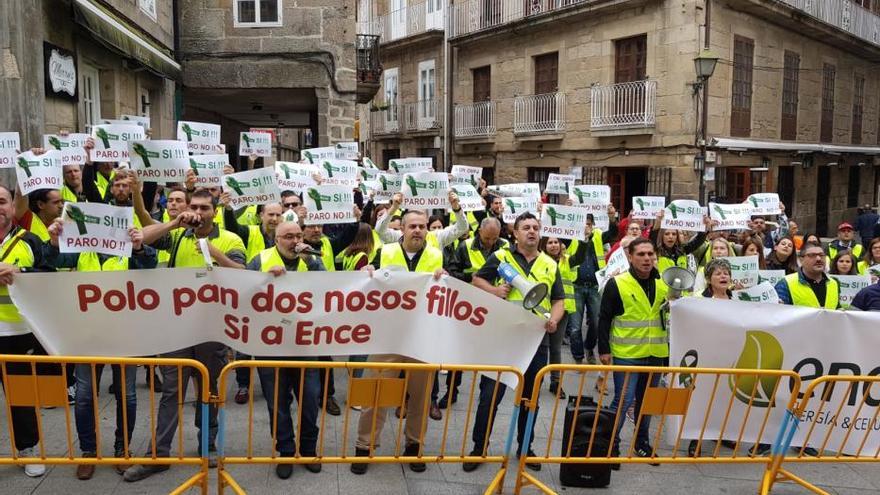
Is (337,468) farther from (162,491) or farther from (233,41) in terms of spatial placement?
(233,41)

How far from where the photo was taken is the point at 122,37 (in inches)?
395

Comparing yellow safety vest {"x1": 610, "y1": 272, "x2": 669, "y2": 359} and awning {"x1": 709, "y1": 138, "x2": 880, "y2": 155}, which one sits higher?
awning {"x1": 709, "y1": 138, "x2": 880, "y2": 155}

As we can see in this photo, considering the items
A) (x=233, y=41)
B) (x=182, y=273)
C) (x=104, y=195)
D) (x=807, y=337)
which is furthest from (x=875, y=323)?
(x=233, y=41)

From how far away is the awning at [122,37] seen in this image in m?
8.91

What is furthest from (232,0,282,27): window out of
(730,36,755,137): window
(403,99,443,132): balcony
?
(403,99,443,132): balcony

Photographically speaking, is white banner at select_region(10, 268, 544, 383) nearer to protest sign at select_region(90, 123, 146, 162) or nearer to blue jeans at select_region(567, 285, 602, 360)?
protest sign at select_region(90, 123, 146, 162)

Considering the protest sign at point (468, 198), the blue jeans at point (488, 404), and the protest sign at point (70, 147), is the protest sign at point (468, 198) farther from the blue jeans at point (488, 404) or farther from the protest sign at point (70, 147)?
the protest sign at point (70, 147)

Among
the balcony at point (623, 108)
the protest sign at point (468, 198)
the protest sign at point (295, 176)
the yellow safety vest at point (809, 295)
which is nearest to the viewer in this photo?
the yellow safety vest at point (809, 295)

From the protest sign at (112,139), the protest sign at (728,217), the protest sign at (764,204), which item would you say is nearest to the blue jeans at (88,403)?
the protest sign at (112,139)

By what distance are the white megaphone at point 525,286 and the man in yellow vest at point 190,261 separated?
1913 mm

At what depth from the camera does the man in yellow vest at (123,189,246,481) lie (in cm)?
475

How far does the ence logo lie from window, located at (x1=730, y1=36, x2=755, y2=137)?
15.4 metres

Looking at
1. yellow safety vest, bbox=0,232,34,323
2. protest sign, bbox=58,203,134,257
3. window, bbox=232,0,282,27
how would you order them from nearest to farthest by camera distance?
protest sign, bbox=58,203,134,257, yellow safety vest, bbox=0,232,34,323, window, bbox=232,0,282,27

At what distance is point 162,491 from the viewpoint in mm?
4605
